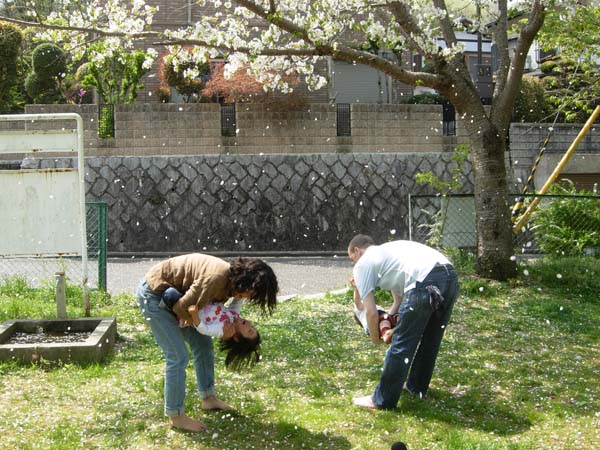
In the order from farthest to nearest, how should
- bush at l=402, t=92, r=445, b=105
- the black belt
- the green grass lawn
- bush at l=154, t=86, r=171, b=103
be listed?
1. bush at l=402, t=92, r=445, b=105
2. bush at l=154, t=86, r=171, b=103
3. the black belt
4. the green grass lawn

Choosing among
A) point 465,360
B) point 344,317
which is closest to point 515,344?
point 465,360

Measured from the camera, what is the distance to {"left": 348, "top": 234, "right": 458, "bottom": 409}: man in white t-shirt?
18.5ft

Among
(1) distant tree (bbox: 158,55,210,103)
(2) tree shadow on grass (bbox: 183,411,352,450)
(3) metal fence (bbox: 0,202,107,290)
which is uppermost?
(1) distant tree (bbox: 158,55,210,103)

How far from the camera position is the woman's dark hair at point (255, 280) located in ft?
16.5

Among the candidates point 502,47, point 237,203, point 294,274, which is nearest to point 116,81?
point 237,203

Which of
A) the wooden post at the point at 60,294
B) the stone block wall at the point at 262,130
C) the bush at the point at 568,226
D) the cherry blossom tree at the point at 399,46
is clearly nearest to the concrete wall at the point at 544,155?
the stone block wall at the point at 262,130

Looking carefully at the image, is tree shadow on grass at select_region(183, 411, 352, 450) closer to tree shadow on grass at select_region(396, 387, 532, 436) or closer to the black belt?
tree shadow on grass at select_region(396, 387, 532, 436)

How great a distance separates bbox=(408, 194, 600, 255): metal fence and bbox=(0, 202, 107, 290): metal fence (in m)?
4.70

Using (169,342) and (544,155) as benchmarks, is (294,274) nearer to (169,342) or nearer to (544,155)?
(544,155)

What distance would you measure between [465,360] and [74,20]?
6.16m

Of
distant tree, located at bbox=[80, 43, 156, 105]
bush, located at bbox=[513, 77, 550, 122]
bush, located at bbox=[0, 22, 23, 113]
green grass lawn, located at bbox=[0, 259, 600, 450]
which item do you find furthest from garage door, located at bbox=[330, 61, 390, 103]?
green grass lawn, located at bbox=[0, 259, 600, 450]

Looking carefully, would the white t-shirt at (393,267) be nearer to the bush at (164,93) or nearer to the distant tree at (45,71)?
the distant tree at (45,71)

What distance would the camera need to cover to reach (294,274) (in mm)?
13727

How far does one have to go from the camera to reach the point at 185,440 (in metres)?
5.22
